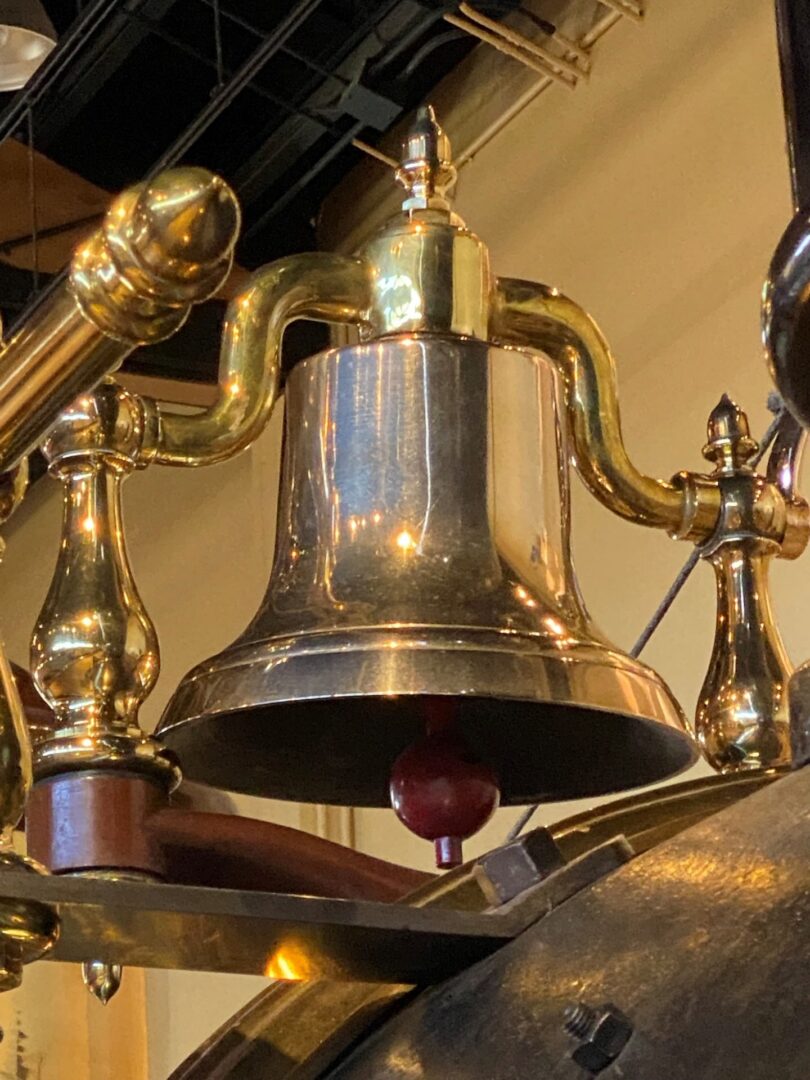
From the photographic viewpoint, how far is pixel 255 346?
2.88 ft

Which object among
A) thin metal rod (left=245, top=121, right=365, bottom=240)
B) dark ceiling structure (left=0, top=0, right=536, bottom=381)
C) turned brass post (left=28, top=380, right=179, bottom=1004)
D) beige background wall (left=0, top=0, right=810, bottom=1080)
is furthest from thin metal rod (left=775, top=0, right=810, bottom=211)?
thin metal rod (left=245, top=121, right=365, bottom=240)

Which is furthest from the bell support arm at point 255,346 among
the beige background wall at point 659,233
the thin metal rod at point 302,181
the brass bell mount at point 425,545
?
the thin metal rod at point 302,181

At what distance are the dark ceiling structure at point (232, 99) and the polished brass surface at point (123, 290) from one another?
2.33m

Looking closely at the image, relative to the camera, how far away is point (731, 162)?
284cm

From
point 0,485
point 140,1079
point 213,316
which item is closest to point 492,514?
point 0,485

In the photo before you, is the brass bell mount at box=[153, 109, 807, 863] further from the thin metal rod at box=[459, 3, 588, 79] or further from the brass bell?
the thin metal rod at box=[459, 3, 588, 79]

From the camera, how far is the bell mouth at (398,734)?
83cm

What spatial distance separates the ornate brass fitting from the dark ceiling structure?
190 cm

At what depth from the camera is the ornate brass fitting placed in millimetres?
965

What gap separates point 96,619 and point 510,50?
2544 millimetres

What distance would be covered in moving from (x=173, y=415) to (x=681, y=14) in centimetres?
237

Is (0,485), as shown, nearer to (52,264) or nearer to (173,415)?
(173,415)

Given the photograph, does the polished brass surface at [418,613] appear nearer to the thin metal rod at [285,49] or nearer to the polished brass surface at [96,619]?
the polished brass surface at [96,619]

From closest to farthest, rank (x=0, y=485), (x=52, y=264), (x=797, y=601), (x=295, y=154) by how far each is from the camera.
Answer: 1. (x=0, y=485)
2. (x=797, y=601)
3. (x=295, y=154)
4. (x=52, y=264)
